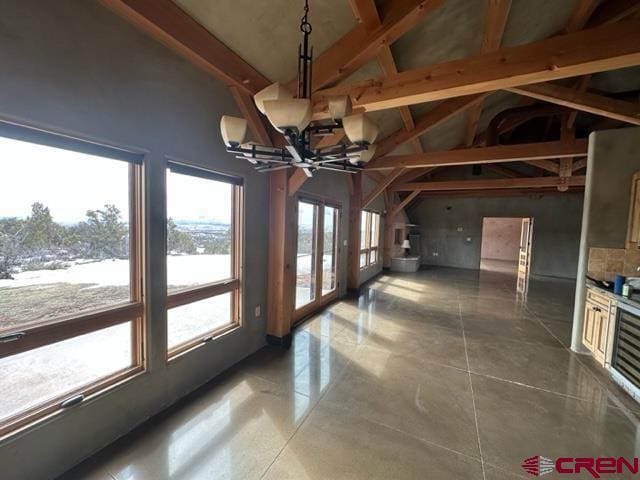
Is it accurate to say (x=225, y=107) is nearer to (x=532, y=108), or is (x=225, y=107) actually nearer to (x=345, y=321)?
(x=345, y=321)

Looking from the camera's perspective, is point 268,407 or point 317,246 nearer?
point 268,407

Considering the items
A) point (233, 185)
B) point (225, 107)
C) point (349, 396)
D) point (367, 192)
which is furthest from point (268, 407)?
point (367, 192)

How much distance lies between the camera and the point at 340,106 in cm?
160

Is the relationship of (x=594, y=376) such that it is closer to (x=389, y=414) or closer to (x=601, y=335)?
(x=601, y=335)

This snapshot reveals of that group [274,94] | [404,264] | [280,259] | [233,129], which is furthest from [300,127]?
[404,264]

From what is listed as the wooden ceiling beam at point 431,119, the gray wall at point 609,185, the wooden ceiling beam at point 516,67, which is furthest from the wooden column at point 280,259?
the gray wall at point 609,185

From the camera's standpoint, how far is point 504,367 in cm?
314

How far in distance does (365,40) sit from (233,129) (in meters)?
1.77

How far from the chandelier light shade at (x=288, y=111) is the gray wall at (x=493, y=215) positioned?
10503mm

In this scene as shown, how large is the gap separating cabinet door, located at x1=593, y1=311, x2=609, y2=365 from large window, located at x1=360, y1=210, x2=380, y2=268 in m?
4.38

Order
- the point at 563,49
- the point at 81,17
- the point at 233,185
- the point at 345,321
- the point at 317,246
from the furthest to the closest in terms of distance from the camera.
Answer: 1. the point at 317,246
2. the point at 345,321
3. the point at 233,185
4. the point at 563,49
5. the point at 81,17

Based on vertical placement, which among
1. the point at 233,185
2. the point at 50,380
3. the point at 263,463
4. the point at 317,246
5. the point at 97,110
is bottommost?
the point at 263,463

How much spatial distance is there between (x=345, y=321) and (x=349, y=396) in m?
1.94

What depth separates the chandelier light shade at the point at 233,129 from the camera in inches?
→ 69.4
